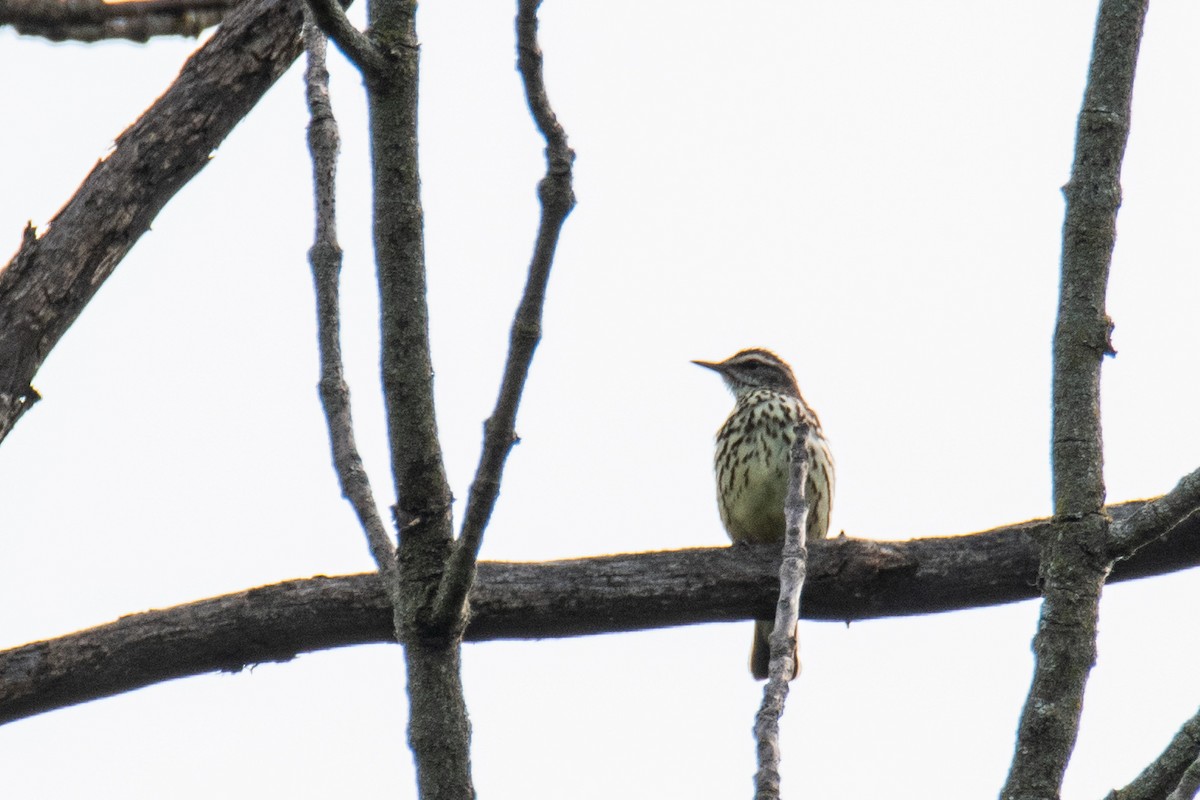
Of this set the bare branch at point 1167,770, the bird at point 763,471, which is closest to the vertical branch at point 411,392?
the bare branch at point 1167,770

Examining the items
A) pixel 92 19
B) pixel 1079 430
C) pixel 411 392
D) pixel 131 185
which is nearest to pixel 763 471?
pixel 131 185

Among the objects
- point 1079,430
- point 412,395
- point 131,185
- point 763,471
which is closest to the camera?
point 412,395

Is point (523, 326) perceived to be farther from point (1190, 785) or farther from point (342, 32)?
point (1190, 785)

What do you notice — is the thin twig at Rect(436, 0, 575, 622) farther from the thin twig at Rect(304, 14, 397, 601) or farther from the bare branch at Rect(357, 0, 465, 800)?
the thin twig at Rect(304, 14, 397, 601)

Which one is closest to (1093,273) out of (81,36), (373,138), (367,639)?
(373,138)

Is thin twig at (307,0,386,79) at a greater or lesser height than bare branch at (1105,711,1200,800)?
greater

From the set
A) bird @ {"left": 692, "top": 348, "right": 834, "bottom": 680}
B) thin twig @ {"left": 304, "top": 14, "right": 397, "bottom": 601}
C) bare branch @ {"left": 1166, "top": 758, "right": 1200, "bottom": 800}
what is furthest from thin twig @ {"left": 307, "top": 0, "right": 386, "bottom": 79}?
bird @ {"left": 692, "top": 348, "right": 834, "bottom": 680}
